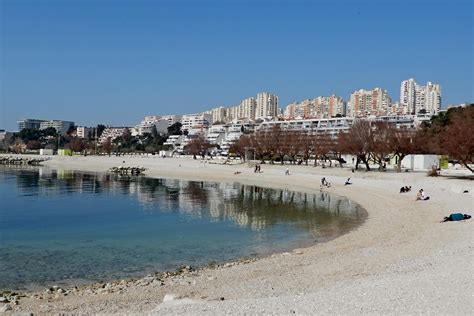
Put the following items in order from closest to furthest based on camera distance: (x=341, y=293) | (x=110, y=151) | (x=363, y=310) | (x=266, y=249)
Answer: (x=363, y=310), (x=341, y=293), (x=266, y=249), (x=110, y=151)

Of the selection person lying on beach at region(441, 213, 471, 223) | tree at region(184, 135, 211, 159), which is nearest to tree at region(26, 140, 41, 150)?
tree at region(184, 135, 211, 159)

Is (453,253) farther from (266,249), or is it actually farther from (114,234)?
(114,234)

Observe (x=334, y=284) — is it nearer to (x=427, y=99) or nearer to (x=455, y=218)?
(x=455, y=218)

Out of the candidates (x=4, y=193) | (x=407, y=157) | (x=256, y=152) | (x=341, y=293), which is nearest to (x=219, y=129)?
(x=256, y=152)

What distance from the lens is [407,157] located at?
6400 cm

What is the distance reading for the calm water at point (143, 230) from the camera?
16094mm

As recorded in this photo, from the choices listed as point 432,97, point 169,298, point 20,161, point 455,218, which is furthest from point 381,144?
point 432,97

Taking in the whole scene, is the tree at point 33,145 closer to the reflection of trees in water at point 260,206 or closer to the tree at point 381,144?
the reflection of trees in water at point 260,206

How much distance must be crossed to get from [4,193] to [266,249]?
31250 mm

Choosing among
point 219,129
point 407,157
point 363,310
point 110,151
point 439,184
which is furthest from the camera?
point 219,129

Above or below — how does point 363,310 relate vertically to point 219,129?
below

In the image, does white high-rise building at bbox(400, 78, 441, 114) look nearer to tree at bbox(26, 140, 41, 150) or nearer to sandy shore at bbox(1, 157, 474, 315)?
tree at bbox(26, 140, 41, 150)

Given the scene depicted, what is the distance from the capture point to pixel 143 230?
23.5 meters

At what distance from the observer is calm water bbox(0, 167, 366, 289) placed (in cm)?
1609
